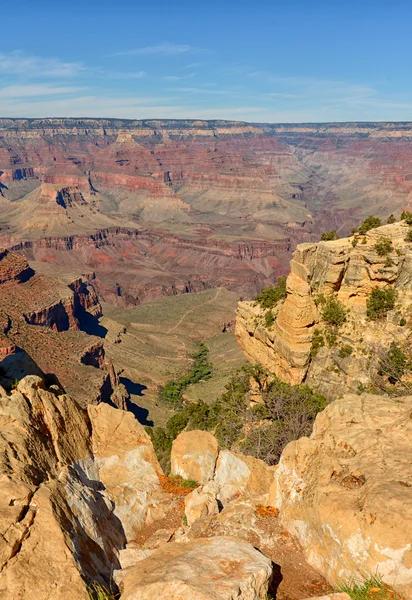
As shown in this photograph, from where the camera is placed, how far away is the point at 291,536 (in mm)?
14305

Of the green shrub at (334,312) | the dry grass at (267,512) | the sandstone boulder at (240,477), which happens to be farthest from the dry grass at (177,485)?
the green shrub at (334,312)

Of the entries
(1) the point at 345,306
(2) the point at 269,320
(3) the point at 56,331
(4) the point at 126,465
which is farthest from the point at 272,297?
(3) the point at 56,331

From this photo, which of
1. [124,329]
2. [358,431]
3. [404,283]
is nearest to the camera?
[358,431]

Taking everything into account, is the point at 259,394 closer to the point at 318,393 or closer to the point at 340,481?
the point at 318,393

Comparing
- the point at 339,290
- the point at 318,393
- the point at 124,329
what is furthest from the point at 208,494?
the point at 124,329

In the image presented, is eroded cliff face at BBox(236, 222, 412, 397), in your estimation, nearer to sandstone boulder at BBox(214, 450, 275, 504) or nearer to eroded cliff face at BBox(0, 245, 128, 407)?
sandstone boulder at BBox(214, 450, 275, 504)

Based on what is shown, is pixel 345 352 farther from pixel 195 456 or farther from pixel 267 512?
pixel 267 512

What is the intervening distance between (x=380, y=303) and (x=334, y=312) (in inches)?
143

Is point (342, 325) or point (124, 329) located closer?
point (342, 325)

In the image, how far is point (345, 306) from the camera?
3878 centimetres

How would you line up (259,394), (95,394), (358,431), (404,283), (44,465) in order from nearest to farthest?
(44,465) < (358,431) < (404,283) < (259,394) < (95,394)

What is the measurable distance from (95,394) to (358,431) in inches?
2098

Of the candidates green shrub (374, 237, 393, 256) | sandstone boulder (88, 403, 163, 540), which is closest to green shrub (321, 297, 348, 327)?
green shrub (374, 237, 393, 256)

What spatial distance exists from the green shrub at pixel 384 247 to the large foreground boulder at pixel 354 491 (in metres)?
19.7
